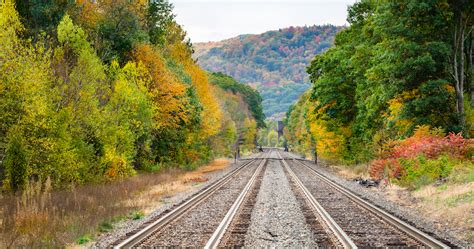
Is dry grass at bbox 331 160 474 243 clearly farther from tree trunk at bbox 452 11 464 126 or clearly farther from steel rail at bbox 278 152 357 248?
tree trunk at bbox 452 11 464 126

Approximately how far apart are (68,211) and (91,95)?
7.73 m

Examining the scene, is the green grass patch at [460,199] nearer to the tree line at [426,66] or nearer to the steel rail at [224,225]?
the steel rail at [224,225]

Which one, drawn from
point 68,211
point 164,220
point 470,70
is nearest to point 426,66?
point 470,70

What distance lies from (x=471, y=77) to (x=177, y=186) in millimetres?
17906

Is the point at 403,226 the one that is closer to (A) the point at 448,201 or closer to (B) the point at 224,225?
(B) the point at 224,225

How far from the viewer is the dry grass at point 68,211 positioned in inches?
422

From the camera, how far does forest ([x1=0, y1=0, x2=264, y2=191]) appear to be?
1588 cm

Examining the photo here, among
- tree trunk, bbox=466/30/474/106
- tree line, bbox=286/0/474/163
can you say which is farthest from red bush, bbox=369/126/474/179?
tree trunk, bbox=466/30/474/106

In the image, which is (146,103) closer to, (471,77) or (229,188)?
(229,188)

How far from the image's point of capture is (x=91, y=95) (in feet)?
68.1

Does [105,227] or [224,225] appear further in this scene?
[105,227]

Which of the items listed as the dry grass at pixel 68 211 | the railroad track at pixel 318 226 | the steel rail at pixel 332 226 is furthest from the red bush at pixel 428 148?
the dry grass at pixel 68 211

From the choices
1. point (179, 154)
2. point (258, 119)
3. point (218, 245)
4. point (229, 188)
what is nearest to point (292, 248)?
point (218, 245)

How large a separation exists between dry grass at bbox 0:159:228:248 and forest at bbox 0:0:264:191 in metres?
0.89
